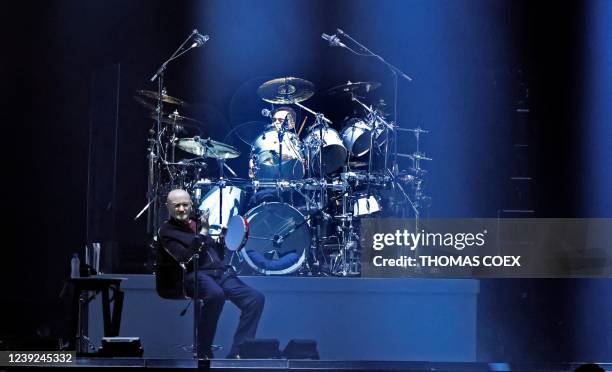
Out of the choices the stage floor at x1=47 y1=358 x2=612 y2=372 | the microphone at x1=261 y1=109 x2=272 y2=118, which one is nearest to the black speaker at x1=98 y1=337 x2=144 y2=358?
the stage floor at x1=47 y1=358 x2=612 y2=372

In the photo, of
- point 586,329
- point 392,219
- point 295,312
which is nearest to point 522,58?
point 392,219

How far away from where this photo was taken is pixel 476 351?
5.90 metres

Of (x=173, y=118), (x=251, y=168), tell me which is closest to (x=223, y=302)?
(x=251, y=168)

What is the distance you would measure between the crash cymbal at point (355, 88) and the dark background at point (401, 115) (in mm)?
143

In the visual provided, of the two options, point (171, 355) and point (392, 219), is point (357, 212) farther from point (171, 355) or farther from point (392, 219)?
point (171, 355)

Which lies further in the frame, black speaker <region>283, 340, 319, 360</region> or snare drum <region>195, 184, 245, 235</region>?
snare drum <region>195, 184, 245, 235</region>

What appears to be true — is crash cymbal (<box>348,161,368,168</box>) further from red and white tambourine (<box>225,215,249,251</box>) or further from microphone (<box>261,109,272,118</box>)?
red and white tambourine (<box>225,215,249,251</box>)

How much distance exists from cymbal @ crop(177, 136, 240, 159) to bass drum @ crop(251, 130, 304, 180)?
0.66 feet

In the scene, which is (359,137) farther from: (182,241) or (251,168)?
(182,241)

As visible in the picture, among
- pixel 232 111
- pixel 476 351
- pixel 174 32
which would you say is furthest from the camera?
pixel 232 111

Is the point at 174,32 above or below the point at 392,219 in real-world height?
above

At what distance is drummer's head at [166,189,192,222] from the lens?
5688 millimetres

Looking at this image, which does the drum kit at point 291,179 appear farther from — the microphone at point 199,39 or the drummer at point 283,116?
the microphone at point 199,39

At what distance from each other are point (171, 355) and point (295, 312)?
0.83 m
